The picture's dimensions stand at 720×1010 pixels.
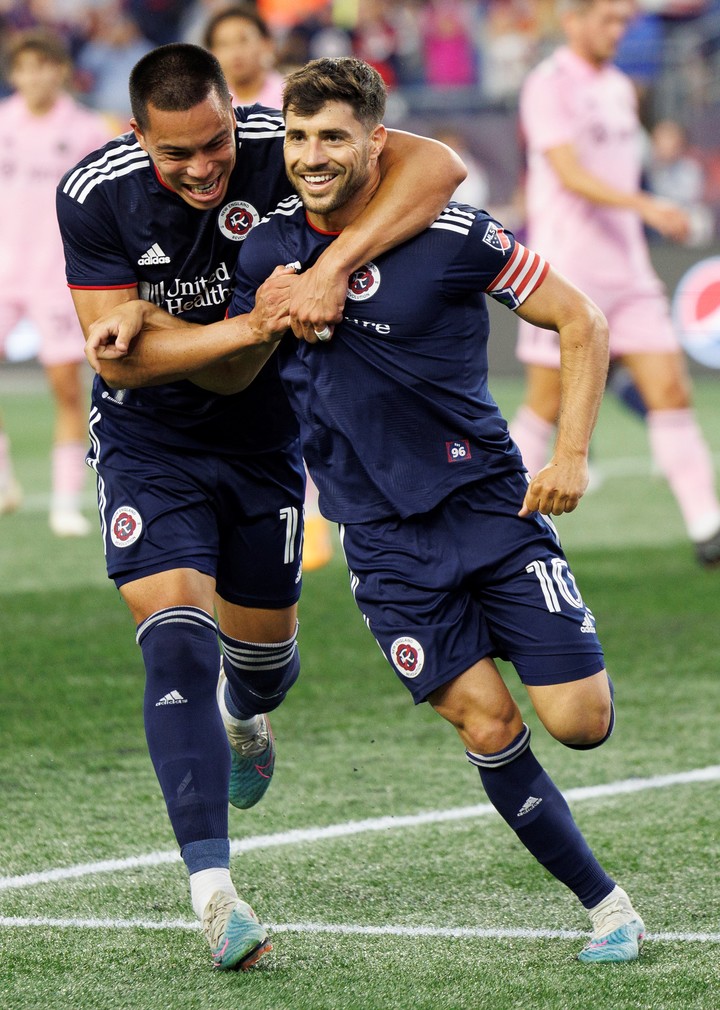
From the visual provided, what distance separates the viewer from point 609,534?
959 centimetres

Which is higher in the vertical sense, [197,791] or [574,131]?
[574,131]

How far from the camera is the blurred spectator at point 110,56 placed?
18.1 meters

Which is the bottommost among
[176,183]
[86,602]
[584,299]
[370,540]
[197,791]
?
[86,602]

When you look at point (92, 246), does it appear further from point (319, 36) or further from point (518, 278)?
point (319, 36)

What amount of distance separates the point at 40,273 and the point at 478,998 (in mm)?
7378

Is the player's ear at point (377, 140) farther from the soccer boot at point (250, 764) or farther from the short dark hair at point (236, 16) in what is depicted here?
the short dark hair at point (236, 16)

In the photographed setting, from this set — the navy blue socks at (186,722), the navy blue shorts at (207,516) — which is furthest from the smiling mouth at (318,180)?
the navy blue socks at (186,722)

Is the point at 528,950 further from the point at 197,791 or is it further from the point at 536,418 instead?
the point at 536,418

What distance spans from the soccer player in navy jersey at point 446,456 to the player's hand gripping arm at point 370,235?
39 mm

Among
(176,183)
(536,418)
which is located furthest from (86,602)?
(176,183)

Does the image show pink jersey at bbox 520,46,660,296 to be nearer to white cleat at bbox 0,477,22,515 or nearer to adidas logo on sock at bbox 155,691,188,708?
white cleat at bbox 0,477,22,515

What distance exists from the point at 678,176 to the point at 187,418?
1406 cm

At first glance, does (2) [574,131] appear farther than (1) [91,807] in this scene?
Yes

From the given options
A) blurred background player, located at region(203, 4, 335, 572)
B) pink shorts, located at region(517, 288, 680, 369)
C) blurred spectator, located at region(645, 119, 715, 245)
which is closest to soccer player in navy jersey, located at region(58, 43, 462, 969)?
blurred background player, located at region(203, 4, 335, 572)
